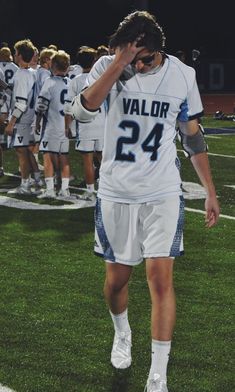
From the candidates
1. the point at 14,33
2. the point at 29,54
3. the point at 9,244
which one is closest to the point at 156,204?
the point at 9,244

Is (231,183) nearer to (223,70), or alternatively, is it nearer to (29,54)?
(29,54)

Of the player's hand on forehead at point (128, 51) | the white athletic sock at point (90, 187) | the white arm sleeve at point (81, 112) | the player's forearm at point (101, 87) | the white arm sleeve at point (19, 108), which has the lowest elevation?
the white athletic sock at point (90, 187)

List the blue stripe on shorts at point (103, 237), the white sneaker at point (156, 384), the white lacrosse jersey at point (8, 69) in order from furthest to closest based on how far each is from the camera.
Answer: the white lacrosse jersey at point (8, 69) → the blue stripe on shorts at point (103, 237) → the white sneaker at point (156, 384)

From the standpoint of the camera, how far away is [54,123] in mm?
11742

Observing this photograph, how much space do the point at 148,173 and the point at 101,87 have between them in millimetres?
544

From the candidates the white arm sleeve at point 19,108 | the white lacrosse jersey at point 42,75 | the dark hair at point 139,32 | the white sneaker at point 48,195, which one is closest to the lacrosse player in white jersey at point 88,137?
the white sneaker at point 48,195

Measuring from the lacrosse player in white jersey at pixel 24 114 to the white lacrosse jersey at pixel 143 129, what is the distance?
21.9 ft

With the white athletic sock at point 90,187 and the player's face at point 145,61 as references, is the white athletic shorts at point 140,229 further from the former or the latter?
the white athletic sock at point 90,187

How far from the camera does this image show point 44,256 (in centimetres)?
861

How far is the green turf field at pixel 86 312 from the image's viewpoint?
5309mm

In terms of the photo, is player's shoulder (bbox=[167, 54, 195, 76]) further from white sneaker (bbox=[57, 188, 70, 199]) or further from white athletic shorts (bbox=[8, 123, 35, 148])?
white athletic shorts (bbox=[8, 123, 35, 148])

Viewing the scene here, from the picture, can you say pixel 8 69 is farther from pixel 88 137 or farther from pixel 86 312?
pixel 86 312

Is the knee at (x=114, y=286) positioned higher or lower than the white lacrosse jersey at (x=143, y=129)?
lower

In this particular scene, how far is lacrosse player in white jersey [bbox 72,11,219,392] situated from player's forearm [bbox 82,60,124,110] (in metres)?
0.01
